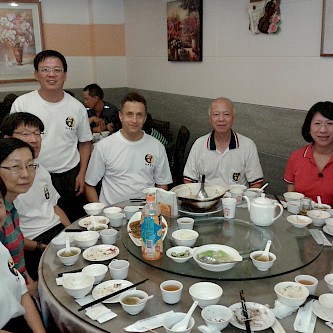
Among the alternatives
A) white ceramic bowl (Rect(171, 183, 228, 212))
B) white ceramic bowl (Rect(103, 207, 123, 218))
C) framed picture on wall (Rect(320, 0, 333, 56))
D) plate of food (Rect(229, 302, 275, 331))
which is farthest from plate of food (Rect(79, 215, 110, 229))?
framed picture on wall (Rect(320, 0, 333, 56))

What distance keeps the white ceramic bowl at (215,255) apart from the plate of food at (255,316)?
193 millimetres

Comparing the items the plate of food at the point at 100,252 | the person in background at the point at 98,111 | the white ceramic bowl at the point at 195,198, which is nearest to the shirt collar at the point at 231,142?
the white ceramic bowl at the point at 195,198

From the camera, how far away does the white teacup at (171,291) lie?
136cm

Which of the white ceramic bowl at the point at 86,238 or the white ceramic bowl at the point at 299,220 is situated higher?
the white ceramic bowl at the point at 299,220

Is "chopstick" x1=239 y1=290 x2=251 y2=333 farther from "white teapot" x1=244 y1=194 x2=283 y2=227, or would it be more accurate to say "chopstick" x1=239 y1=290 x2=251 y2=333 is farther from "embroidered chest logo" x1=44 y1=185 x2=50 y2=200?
"embroidered chest logo" x1=44 y1=185 x2=50 y2=200

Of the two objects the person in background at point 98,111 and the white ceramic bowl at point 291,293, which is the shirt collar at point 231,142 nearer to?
the white ceramic bowl at point 291,293

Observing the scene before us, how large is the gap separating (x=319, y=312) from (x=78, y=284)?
84 cm

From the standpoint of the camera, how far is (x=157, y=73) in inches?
201

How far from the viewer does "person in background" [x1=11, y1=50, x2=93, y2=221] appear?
9.45 feet

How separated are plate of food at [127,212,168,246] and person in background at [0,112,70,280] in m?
0.58

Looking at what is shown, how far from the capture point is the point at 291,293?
1375 mm

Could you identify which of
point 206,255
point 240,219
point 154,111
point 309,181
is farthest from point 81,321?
point 154,111

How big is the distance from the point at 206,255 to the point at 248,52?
249cm

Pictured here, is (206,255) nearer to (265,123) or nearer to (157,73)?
(265,123)
